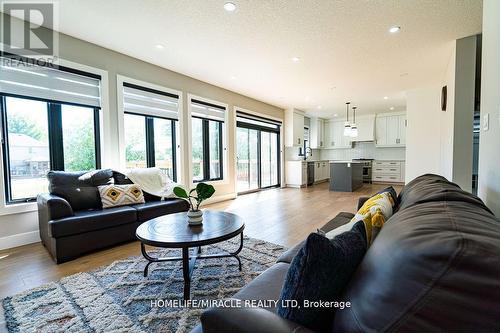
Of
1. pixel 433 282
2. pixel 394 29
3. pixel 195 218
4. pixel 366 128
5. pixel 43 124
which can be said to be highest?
pixel 394 29

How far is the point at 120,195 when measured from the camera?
2963mm

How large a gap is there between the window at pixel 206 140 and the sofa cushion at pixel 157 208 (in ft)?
5.12

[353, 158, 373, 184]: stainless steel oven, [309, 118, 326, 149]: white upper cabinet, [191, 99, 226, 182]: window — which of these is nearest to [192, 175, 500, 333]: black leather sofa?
[191, 99, 226, 182]: window

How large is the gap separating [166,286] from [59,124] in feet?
8.96

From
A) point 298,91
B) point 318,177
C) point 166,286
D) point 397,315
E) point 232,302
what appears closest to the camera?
point 397,315

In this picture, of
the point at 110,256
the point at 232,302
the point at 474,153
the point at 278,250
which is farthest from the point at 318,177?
the point at 232,302

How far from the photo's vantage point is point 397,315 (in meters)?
0.51

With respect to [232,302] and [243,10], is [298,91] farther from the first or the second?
[232,302]

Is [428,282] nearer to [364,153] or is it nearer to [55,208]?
[55,208]

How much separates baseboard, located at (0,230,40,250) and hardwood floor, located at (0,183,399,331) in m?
0.08

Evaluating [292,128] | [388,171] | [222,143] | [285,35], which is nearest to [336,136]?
[388,171]

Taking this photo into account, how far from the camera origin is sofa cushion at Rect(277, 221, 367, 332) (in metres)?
0.68

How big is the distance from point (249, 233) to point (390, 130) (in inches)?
300

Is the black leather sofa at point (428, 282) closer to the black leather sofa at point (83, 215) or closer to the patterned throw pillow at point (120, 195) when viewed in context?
the black leather sofa at point (83, 215)
